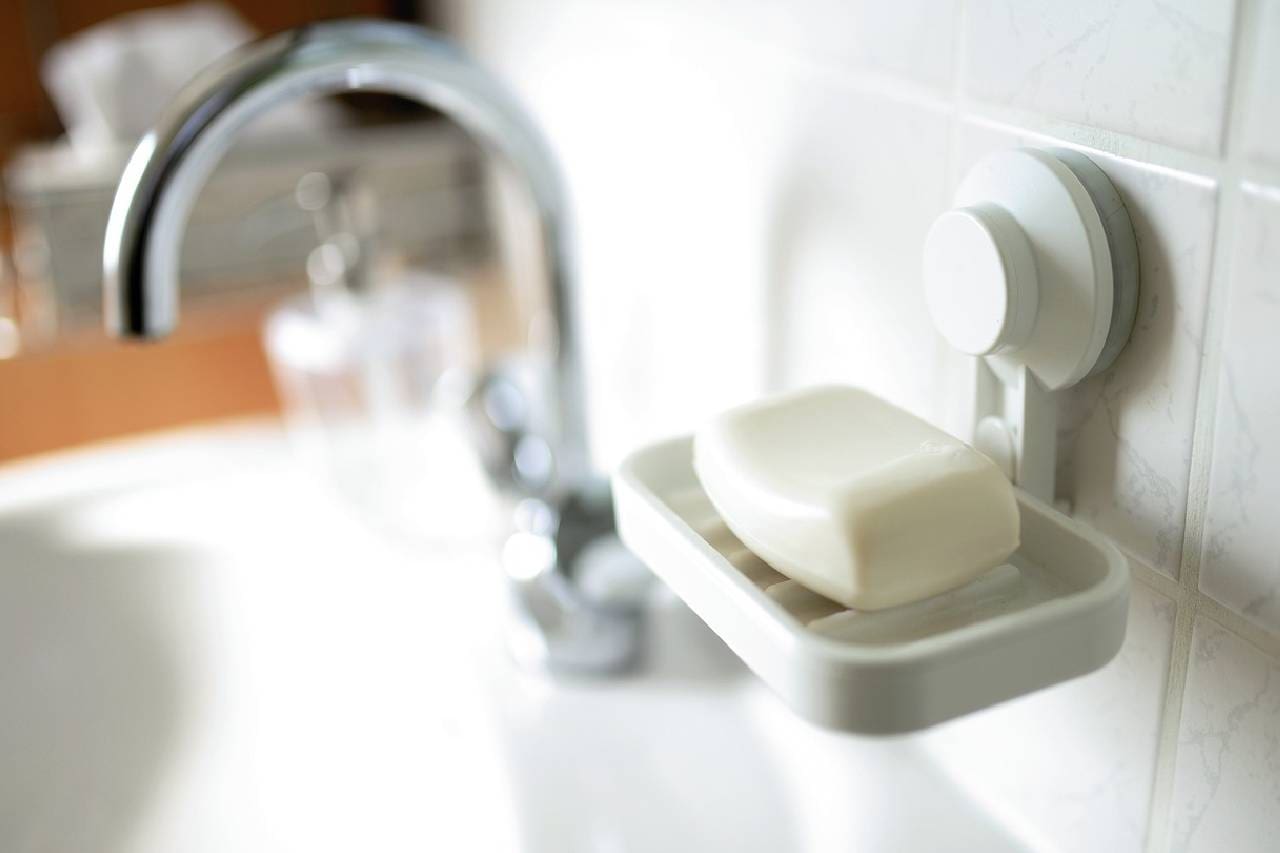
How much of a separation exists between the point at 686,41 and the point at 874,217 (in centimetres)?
17

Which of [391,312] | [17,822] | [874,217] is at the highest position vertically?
[874,217]

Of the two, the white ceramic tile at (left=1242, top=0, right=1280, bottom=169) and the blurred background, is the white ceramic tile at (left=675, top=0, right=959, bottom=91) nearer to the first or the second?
the white ceramic tile at (left=1242, top=0, right=1280, bottom=169)

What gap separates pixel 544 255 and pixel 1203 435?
333 mm

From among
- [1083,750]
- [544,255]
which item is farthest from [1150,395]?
[544,255]

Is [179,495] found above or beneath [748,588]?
beneath

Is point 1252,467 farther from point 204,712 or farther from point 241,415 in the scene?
point 241,415

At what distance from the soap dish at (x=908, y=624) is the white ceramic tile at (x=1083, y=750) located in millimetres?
44

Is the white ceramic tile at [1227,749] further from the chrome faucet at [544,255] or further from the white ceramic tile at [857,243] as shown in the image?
the chrome faucet at [544,255]

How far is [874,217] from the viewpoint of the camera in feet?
1.40

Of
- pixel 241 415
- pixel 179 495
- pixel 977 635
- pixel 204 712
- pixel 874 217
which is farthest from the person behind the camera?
pixel 241 415

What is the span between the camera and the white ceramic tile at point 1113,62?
0.91 ft

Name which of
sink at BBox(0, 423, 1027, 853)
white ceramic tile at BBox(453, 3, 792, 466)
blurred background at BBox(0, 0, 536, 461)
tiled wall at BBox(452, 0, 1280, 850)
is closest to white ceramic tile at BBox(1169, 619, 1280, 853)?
tiled wall at BBox(452, 0, 1280, 850)

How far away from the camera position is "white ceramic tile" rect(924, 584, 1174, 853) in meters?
0.34

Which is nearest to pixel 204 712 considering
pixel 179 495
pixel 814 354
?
pixel 179 495
